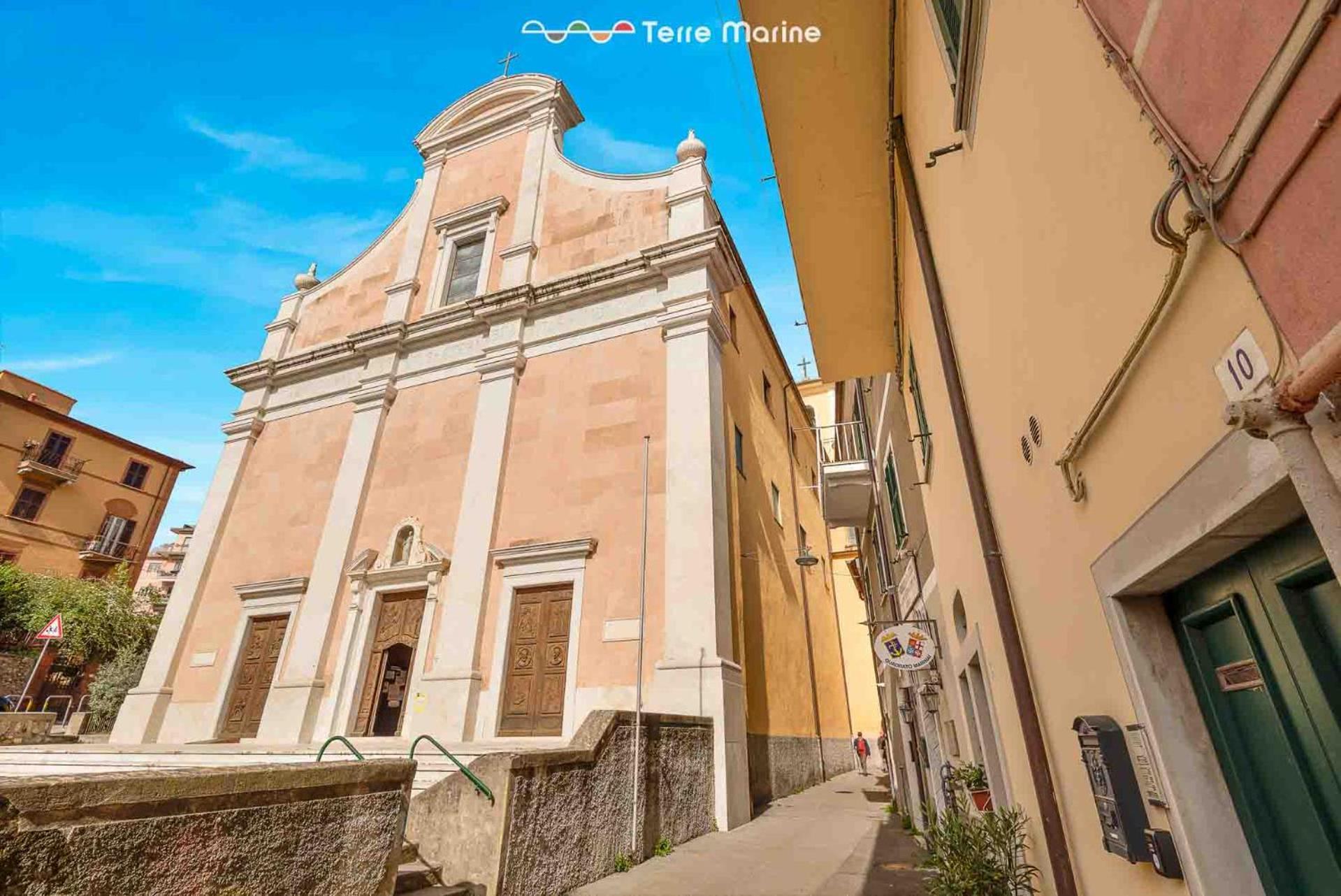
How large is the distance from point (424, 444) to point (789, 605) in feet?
31.9

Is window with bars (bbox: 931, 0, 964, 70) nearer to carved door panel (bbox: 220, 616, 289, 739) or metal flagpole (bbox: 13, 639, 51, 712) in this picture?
carved door panel (bbox: 220, 616, 289, 739)

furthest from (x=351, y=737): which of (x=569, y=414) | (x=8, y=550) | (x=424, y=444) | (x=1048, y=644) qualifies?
(x=8, y=550)

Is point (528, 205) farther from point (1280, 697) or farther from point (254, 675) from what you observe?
point (1280, 697)

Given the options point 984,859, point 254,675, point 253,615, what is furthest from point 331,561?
point 984,859

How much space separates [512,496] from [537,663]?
3.38 m

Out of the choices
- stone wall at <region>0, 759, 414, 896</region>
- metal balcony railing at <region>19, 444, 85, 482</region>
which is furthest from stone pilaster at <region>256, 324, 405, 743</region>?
metal balcony railing at <region>19, 444, 85, 482</region>

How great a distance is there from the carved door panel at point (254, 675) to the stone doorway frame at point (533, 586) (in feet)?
17.9

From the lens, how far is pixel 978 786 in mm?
5230

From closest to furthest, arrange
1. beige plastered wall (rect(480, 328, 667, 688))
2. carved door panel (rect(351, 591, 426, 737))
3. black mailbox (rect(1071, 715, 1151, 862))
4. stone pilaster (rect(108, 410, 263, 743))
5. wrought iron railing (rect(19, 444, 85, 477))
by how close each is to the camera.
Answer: black mailbox (rect(1071, 715, 1151, 862)) → beige plastered wall (rect(480, 328, 667, 688)) → carved door panel (rect(351, 591, 426, 737)) → stone pilaster (rect(108, 410, 263, 743)) → wrought iron railing (rect(19, 444, 85, 477))

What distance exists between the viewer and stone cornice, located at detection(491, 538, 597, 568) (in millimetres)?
11047

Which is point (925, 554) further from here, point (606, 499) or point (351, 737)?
point (351, 737)

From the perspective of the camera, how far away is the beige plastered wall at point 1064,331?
1699 millimetres

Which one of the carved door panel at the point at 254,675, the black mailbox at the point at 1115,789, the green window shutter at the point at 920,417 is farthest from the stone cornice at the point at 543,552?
the black mailbox at the point at 1115,789

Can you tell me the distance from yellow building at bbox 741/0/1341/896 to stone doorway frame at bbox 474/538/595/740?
7.15 m
